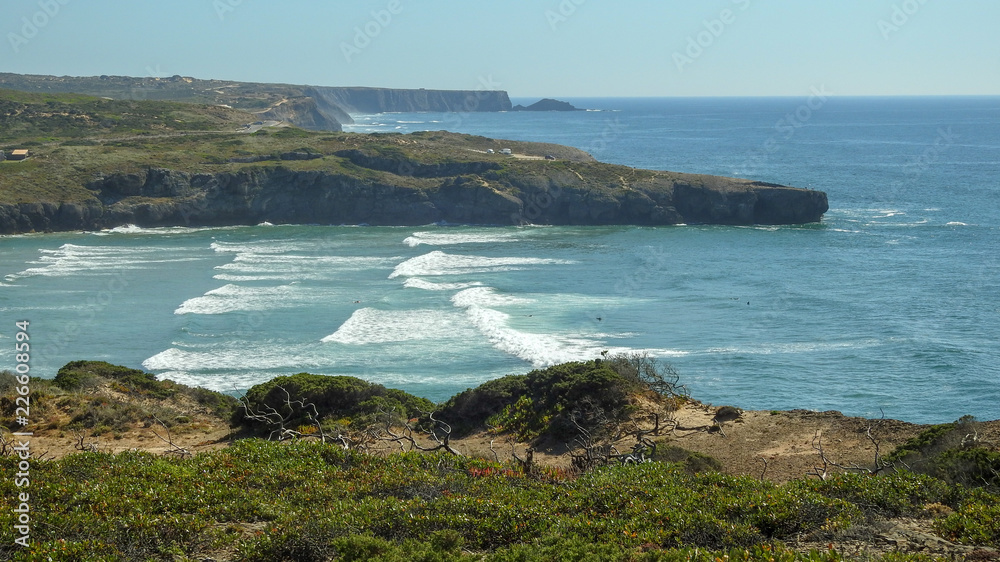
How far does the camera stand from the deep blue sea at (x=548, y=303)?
29.0m

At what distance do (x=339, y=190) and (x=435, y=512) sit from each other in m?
66.8

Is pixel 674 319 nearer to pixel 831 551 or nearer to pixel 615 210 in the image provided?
pixel 831 551

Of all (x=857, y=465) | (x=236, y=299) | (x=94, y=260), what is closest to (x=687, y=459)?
(x=857, y=465)

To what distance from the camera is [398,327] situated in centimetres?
3541

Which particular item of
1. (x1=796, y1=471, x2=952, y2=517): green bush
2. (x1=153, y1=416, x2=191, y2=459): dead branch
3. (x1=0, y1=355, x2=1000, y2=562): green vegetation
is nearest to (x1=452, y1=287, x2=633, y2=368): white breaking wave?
(x1=153, y1=416, x2=191, y2=459): dead branch

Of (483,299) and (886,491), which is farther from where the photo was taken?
(483,299)

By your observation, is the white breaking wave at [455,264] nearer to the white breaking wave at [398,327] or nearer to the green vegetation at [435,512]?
the white breaking wave at [398,327]

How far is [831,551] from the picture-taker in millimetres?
8047

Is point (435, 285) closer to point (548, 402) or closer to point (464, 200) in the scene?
point (548, 402)

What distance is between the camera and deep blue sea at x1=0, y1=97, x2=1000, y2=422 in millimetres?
29047

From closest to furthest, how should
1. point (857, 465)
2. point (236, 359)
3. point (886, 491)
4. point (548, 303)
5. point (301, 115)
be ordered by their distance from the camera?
point (886, 491), point (857, 465), point (236, 359), point (548, 303), point (301, 115)

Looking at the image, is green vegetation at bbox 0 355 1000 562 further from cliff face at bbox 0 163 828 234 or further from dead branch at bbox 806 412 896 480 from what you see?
cliff face at bbox 0 163 828 234

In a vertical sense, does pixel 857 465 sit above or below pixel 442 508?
below

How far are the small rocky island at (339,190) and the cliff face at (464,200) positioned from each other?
9cm
